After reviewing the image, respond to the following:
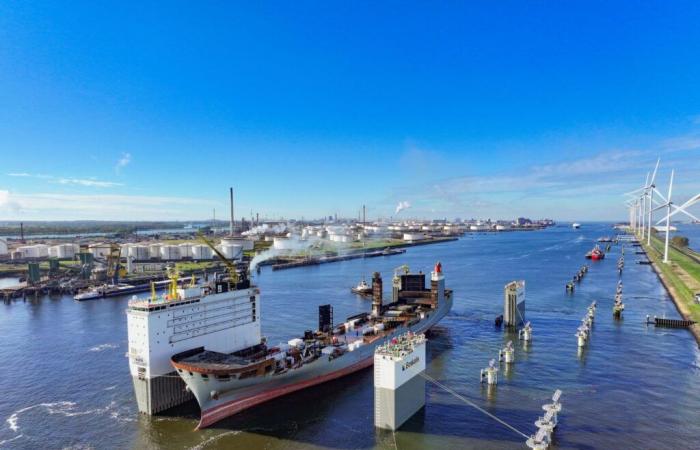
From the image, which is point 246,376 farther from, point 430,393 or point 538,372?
point 538,372

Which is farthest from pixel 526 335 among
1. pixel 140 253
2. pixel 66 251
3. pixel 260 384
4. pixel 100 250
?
pixel 66 251

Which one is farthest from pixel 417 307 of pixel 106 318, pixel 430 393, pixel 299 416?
pixel 106 318

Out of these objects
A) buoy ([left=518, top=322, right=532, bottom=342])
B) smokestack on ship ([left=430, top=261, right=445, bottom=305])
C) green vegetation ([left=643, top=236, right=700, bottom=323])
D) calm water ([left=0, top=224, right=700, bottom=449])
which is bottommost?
calm water ([left=0, top=224, right=700, bottom=449])

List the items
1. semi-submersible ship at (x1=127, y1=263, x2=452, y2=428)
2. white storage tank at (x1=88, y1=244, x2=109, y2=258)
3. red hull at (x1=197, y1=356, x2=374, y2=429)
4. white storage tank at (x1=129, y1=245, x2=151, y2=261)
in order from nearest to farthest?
red hull at (x1=197, y1=356, x2=374, y2=429) < semi-submersible ship at (x1=127, y1=263, x2=452, y2=428) < white storage tank at (x1=88, y1=244, x2=109, y2=258) < white storage tank at (x1=129, y1=245, x2=151, y2=261)

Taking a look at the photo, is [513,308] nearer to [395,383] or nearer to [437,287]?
[437,287]

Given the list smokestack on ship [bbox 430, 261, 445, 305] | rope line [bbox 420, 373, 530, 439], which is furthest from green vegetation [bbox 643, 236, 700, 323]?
rope line [bbox 420, 373, 530, 439]

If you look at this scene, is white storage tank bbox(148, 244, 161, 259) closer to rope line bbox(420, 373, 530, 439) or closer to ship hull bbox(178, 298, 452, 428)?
ship hull bbox(178, 298, 452, 428)

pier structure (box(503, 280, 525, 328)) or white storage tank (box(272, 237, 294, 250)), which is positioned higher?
white storage tank (box(272, 237, 294, 250))
